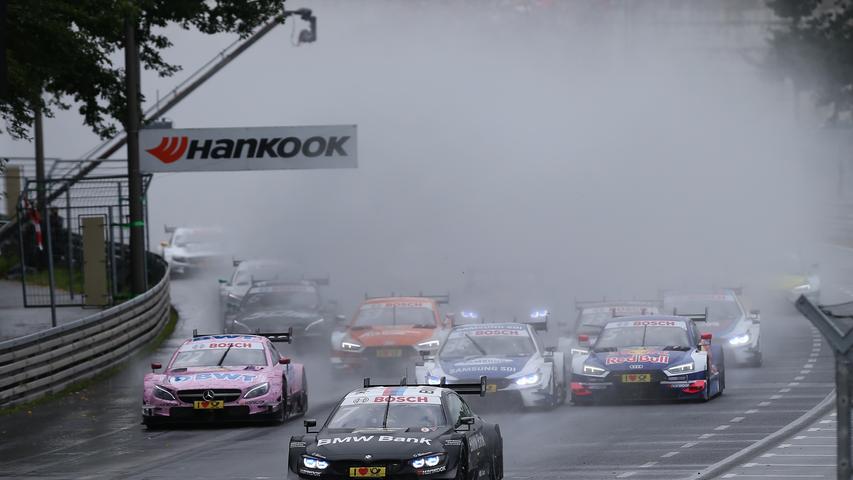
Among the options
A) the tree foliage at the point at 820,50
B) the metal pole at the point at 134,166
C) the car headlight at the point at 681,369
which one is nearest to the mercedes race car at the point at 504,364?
→ the car headlight at the point at 681,369

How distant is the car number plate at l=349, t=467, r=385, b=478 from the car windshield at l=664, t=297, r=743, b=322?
16549 millimetres

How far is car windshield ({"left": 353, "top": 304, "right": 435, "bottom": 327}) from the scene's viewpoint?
90.2ft

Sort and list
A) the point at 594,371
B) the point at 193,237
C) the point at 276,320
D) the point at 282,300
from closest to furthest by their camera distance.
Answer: the point at 594,371
the point at 276,320
the point at 282,300
the point at 193,237

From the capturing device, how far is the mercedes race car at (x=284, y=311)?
1173 inches

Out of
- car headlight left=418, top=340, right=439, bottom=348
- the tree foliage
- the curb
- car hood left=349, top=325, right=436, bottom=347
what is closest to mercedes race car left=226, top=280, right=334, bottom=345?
car hood left=349, top=325, right=436, bottom=347

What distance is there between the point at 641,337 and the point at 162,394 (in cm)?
698

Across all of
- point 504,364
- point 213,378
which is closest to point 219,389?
point 213,378

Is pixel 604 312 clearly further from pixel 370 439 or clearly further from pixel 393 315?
pixel 370 439

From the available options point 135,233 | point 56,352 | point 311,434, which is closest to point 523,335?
point 56,352

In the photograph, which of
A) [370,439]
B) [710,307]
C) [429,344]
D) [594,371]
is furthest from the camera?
[710,307]

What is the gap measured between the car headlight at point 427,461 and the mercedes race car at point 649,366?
9691 millimetres

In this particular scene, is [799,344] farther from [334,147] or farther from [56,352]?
[56,352]

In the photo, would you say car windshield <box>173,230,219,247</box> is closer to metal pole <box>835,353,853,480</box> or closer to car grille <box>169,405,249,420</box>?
car grille <box>169,405,249,420</box>

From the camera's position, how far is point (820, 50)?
273ft
